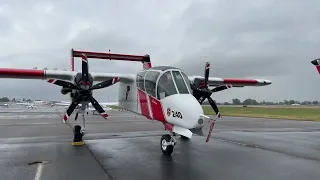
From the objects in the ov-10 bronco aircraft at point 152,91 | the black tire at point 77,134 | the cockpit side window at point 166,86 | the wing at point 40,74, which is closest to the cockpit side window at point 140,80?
the ov-10 bronco aircraft at point 152,91

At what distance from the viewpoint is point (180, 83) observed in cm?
1020

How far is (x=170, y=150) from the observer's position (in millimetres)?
10344

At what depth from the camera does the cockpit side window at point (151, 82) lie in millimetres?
10859

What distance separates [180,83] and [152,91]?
133 centimetres

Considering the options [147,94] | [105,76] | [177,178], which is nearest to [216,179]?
[177,178]

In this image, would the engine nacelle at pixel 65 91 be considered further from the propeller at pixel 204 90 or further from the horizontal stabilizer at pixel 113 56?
the propeller at pixel 204 90

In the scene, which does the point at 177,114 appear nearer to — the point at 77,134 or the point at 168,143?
the point at 168,143

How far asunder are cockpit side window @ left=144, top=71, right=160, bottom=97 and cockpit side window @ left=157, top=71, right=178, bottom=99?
0.36 meters

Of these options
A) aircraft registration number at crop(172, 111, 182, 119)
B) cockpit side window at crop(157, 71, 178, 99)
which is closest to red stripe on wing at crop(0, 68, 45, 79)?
cockpit side window at crop(157, 71, 178, 99)

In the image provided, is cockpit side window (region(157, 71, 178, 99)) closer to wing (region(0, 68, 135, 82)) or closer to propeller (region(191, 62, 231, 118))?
propeller (region(191, 62, 231, 118))

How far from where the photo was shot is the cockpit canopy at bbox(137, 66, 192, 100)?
32.9ft

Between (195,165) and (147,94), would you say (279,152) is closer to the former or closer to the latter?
(195,165)

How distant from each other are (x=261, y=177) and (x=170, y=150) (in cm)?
374

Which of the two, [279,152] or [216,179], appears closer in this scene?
[216,179]
